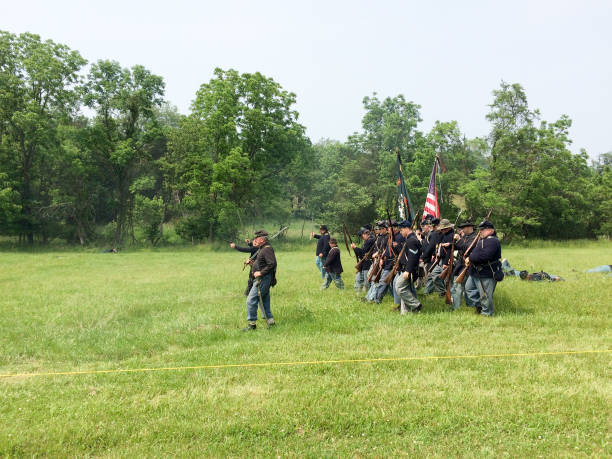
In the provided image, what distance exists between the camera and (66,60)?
4072 centimetres

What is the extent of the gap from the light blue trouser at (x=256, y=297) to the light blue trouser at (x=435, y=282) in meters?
5.48

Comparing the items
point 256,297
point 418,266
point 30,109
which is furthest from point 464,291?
point 30,109

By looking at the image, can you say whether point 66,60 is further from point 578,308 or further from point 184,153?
point 578,308

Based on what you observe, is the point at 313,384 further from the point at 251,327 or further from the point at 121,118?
the point at 121,118

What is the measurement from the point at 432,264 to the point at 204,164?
111ft

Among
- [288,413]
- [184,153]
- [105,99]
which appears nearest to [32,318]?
[288,413]

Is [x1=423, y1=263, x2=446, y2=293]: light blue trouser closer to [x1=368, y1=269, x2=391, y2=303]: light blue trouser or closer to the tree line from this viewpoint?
[x1=368, y1=269, x2=391, y2=303]: light blue trouser

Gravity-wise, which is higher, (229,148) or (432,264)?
(229,148)

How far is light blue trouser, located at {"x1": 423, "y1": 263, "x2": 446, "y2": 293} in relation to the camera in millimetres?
12586

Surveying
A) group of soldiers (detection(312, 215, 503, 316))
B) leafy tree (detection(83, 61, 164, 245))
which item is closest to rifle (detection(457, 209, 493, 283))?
group of soldiers (detection(312, 215, 503, 316))

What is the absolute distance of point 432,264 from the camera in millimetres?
12633

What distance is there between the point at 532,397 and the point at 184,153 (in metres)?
41.8

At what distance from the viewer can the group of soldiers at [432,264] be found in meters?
10.1

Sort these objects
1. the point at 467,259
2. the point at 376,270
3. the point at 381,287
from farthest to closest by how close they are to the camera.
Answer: the point at 376,270, the point at 381,287, the point at 467,259
